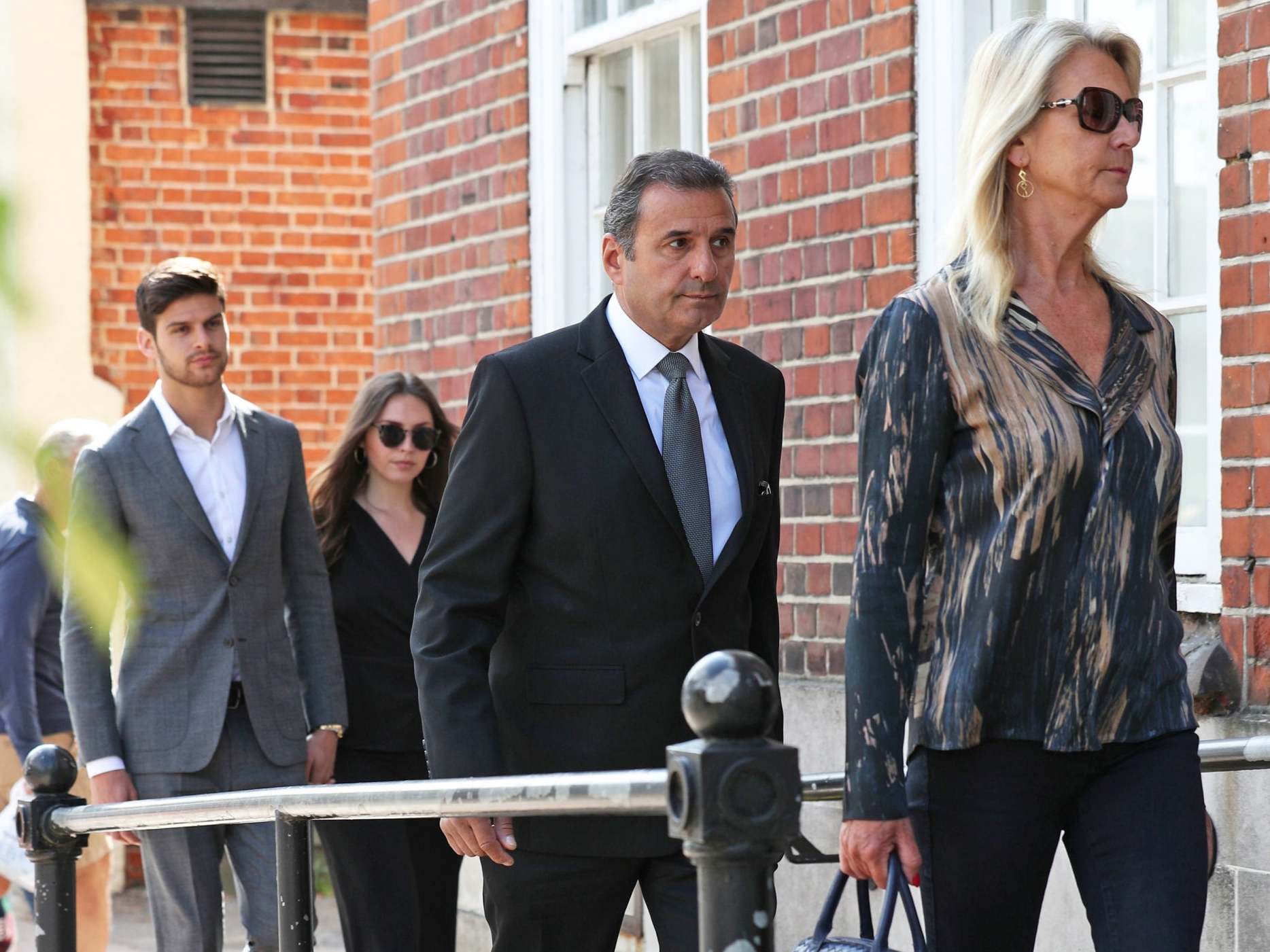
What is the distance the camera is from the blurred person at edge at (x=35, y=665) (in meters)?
6.11

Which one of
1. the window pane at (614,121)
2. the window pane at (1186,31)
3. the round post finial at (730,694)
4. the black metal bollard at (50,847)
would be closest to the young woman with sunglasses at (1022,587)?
the round post finial at (730,694)

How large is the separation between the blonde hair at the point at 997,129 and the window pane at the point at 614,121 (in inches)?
169

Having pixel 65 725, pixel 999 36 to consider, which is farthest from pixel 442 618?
pixel 65 725

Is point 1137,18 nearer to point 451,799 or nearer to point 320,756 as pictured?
point 320,756

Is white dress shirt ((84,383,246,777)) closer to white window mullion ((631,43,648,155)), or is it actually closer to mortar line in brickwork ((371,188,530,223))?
white window mullion ((631,43,648,155))

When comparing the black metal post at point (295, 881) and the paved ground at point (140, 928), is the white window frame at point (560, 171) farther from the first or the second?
the black metal post at point (295, 881)

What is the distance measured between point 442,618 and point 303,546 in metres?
2.09

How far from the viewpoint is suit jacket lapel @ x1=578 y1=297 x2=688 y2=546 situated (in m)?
3.23

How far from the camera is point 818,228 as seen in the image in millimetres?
5645

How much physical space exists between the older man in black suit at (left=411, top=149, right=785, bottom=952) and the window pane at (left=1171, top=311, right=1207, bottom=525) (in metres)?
1.65

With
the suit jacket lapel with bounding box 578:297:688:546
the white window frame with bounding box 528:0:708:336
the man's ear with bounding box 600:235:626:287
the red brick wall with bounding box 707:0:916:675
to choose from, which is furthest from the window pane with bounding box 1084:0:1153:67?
the white window frame with bounding box 528:0:708:336

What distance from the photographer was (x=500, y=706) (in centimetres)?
328

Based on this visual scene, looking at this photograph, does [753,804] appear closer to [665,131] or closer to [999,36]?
[999,36]

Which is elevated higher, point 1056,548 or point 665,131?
point 665,131
